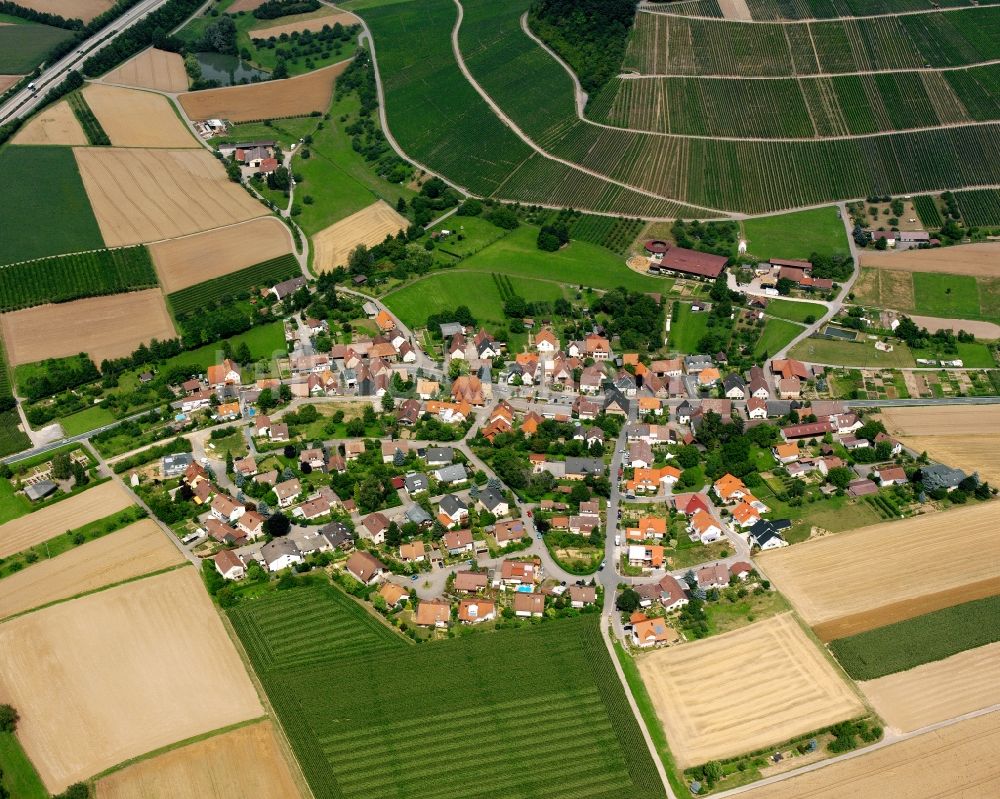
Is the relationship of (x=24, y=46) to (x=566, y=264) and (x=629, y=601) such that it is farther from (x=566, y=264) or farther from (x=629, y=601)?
(x=629, y=601)

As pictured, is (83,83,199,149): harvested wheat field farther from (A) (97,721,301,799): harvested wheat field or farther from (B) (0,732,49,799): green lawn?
(A) (97,721,301,799): harvested wheat field

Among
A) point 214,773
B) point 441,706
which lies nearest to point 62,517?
point 214,773

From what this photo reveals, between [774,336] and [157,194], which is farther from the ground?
Result: [157,194]

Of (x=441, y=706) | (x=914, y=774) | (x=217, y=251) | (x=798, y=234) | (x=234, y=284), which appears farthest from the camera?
(x=798, y=234)

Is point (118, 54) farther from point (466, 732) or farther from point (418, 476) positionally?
point (466, 732)

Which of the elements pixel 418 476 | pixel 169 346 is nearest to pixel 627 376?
pixel 418 476
